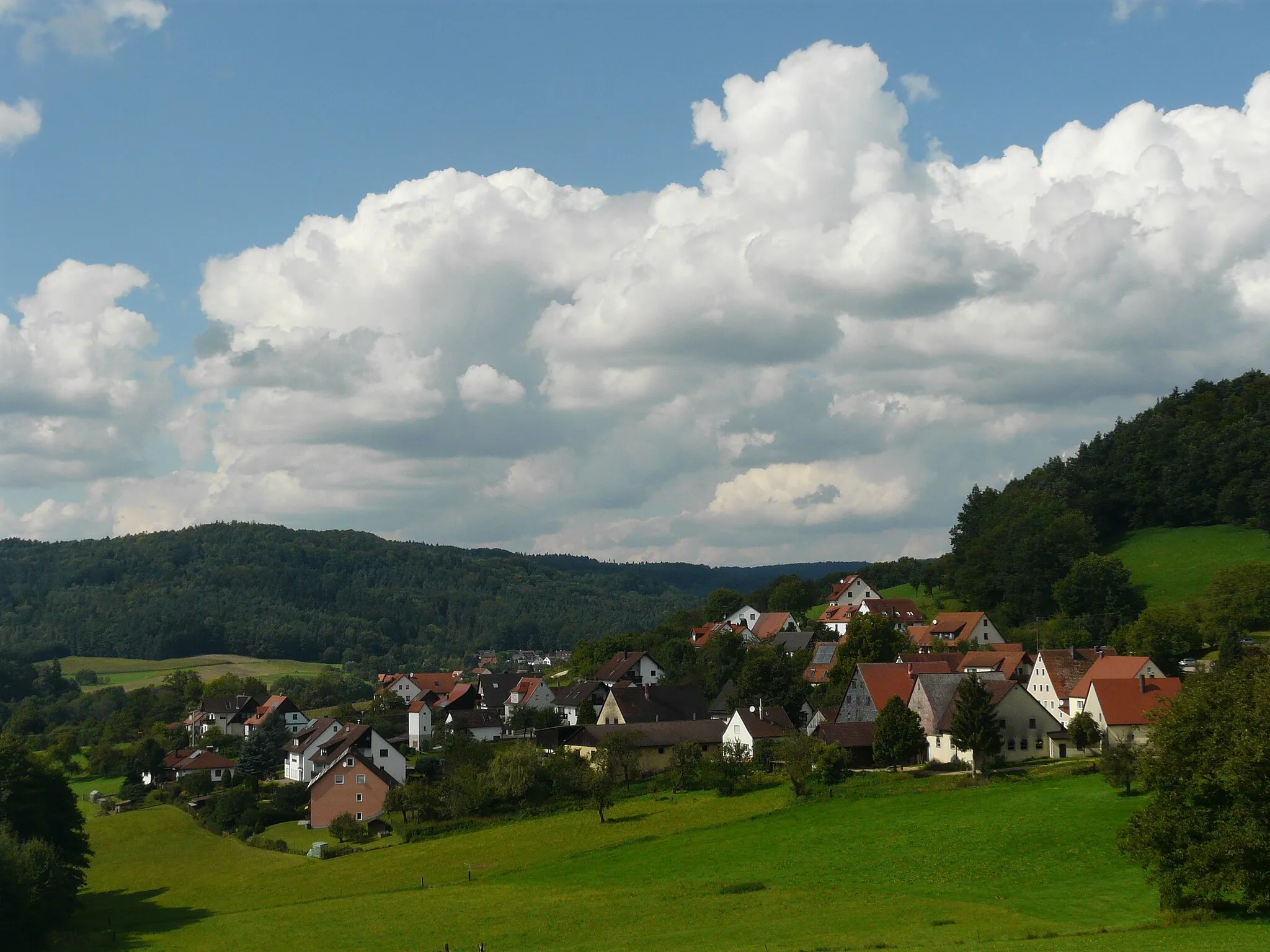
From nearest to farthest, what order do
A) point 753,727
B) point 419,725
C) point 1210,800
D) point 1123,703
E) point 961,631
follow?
point 1210,800 < point 1123,703 < point 753,727 < point 419,725 < point 961,631

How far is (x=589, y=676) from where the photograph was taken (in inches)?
4707

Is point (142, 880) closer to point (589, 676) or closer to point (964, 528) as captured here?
point (589, 676)

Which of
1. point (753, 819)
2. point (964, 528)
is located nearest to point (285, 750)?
point (753, 819)

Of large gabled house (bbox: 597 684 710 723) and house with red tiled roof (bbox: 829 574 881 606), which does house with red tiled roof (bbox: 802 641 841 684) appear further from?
house with red tiled roof (bbox: 829 574 881 606)

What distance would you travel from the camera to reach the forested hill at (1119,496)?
11294 centimetres

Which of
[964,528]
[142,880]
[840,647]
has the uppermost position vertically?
[964,528]

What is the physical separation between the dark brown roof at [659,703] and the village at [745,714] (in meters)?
0.15

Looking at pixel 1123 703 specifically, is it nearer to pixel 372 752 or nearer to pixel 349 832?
pixel 349 832

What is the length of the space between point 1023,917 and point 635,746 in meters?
38.6

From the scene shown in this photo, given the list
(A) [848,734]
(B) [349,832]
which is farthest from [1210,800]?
(B) [349,832]

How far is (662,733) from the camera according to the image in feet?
237

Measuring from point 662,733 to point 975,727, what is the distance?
73.5 feet

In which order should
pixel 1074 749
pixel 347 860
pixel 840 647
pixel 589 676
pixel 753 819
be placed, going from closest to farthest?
pixel 753 819
pixel 347 860
pixel 1074 749
pixel 840 647
pixel 589 676

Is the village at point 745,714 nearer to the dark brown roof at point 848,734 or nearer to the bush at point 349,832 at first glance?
the dark brown roof at point 848,734
